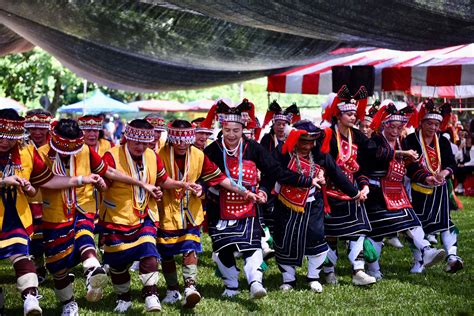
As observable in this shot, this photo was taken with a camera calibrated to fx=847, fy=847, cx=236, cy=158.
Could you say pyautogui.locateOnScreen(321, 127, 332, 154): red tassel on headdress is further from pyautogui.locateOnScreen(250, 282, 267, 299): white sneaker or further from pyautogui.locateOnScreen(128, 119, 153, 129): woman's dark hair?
pyautogui.locateOnScreen(128, 119, 153, 129): woman's dark hair

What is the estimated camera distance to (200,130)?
9.25 metres

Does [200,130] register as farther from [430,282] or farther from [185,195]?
[430,282]

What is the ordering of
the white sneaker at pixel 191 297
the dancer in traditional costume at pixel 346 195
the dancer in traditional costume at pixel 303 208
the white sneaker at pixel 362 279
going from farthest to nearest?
the dancer in traditional costume at pixel 346 195, the white sneaker at pixel 362 279, the dancer in traditional costume at pixel 303 208, the white sneaker at pixel 191 297

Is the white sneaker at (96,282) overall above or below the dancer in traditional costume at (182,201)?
below

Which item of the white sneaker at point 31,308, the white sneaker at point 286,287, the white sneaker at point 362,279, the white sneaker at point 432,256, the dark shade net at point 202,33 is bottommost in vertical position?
the white sneaker at point 286,287

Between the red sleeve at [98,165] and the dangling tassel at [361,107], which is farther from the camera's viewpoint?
the dangling tassel at [361,107]

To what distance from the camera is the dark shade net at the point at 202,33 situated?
7707 mm

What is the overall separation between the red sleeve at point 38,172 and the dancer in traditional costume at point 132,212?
587mm

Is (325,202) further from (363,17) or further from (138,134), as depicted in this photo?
(138,134)

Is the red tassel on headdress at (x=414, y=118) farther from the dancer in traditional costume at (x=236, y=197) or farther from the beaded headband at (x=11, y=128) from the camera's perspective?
the beaded headband at (x=11, y=128)

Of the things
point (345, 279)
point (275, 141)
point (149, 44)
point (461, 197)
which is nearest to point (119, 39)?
point (149, 44)

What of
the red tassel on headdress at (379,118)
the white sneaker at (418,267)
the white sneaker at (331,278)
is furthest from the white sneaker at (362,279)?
the red tassel on headdress at (379,118)

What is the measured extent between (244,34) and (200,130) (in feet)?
4.85

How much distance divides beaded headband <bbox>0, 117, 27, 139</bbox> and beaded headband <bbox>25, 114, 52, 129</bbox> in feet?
6.02
